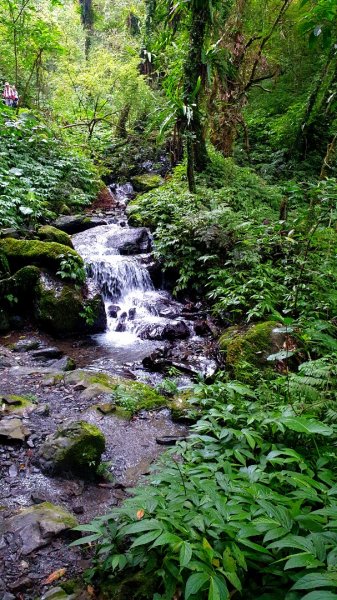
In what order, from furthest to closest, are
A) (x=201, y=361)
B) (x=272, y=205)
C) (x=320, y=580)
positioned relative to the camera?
1. (x=272, y=205)
2. (x=201, y=361)
3. (x=320, y=580)

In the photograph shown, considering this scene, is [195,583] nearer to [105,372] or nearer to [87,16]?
[105,372]

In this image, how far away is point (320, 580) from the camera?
1268 millimetres

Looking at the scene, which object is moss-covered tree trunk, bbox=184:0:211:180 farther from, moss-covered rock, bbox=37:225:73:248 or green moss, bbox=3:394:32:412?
green moss, bbox=3:394:32:412

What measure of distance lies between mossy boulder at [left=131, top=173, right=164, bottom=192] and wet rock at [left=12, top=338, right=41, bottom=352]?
831 centimetres

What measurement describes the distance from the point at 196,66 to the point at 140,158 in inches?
264

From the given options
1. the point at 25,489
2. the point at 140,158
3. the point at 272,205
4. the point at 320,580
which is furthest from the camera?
the point at 140,158

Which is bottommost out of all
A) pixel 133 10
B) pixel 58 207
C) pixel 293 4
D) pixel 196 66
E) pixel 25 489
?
pixel 25 489

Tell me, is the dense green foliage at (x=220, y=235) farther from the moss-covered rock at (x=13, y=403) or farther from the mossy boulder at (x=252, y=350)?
the moss-covered rock at (x=13, y=403)

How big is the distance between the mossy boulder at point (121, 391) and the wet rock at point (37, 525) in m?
1.74

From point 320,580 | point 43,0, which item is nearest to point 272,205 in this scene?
point 320,580

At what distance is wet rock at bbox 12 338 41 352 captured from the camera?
6316 mm

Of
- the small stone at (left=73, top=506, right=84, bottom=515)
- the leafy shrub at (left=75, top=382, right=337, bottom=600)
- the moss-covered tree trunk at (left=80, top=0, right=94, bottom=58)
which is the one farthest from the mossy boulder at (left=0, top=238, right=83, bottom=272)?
the moss-covered tree trunk at (left=80, top=0, right=94, bottom=58)

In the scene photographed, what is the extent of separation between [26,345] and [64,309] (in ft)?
3.34

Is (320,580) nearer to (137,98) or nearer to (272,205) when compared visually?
(272,205)
